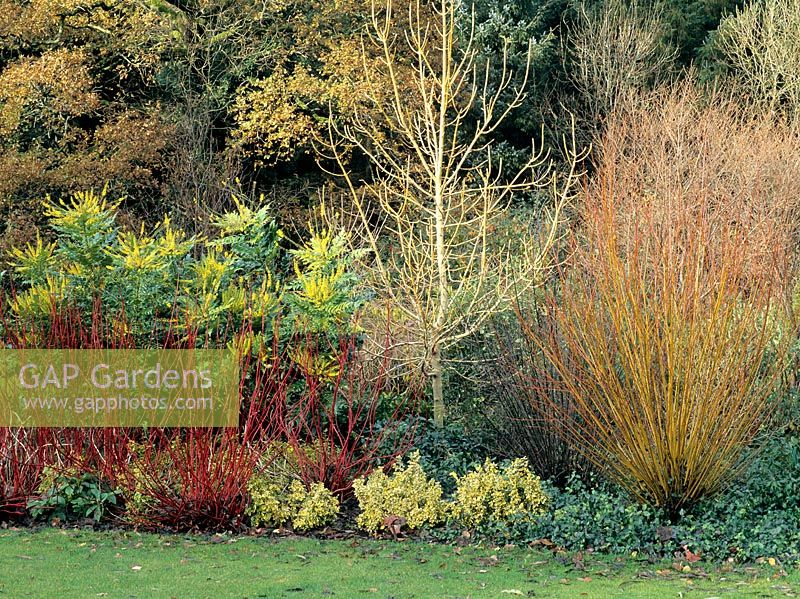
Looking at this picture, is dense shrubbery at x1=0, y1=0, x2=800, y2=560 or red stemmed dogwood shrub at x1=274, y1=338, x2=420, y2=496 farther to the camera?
red stemmed dogwood shrub at x1=274, y1=338, x2=420, y2=496

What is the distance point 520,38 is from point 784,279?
15676 mm

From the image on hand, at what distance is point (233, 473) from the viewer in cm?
638

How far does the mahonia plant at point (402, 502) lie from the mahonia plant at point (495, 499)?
15 centimetres

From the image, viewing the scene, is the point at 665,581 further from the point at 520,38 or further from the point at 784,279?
the point at 520,38

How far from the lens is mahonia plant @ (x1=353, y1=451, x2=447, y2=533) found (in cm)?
636

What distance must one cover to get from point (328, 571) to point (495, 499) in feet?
4.50

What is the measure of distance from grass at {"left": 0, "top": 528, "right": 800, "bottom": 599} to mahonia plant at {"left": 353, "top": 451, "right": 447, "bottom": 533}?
199mm

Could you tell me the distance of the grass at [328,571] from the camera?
4.97 m

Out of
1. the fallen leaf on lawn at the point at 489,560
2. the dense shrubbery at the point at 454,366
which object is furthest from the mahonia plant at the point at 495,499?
the fallen leaf on lawn at the point at 489,560

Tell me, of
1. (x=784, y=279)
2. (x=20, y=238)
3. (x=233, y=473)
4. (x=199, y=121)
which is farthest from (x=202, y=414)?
(x=199, y=121)

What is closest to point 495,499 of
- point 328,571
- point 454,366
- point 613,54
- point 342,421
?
point 328,571

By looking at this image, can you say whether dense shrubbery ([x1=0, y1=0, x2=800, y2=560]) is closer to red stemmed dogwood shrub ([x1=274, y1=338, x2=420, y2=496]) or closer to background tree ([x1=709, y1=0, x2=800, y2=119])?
red stemmed dogwood shrub ([x1=274, y1=338, x2=420, y2=496])

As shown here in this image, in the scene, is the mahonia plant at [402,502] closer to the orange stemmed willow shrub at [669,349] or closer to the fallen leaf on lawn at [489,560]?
the fallen leaf on lawn at [489,560]

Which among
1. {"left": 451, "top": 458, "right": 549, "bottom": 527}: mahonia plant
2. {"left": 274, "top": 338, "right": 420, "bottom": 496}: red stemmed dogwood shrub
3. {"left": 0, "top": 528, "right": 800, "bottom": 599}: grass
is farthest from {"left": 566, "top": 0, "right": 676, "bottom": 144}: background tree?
{"left": 0, "top": 528, "right": 800, "bottom": 599}: grass
